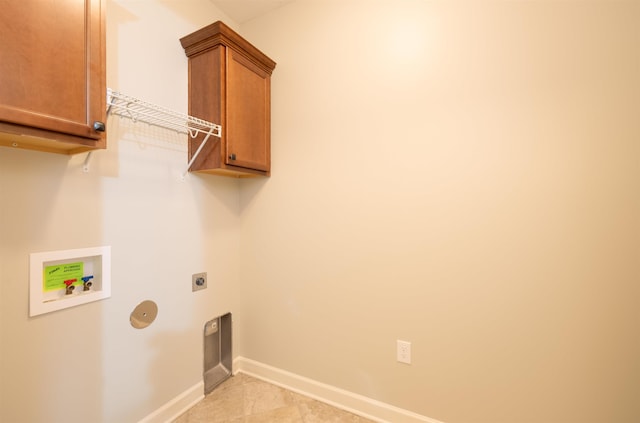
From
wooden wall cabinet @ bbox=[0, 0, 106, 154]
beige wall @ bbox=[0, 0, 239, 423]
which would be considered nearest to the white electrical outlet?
beige wall @ bbox=[0, 0, 239, 423]

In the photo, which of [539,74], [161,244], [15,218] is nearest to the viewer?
[15,218]

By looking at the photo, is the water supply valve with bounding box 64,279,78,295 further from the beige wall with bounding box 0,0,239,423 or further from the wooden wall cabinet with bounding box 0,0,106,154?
the wooden wall cabinet with bounding box 0,0,106,154

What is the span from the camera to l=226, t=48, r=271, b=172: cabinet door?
161 centimetres

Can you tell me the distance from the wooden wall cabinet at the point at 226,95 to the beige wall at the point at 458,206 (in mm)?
217

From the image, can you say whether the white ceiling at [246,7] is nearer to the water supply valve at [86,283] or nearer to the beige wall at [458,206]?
the beige wall at [458,206]

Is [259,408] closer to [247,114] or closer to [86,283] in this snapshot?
[86,283]

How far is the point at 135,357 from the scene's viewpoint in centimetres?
144

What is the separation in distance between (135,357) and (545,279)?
206cm

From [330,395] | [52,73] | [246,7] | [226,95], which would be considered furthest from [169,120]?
[330,395]

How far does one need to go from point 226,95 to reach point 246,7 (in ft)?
2.72

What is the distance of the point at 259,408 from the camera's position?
168 centimetres

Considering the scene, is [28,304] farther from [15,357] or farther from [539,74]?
[539,74]

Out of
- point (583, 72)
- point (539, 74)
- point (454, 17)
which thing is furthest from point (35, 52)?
point (583, 72)

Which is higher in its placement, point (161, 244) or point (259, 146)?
point (259, 146)
